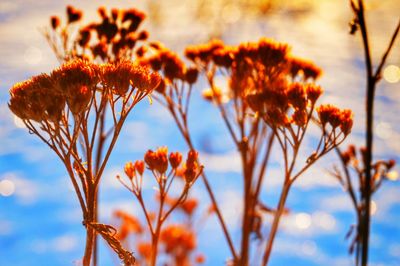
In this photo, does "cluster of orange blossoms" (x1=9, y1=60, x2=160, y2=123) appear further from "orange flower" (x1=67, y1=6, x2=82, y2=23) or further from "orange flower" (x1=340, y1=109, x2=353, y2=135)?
"orange flower" (x1=67, y1=6, x2=82, y2=23)

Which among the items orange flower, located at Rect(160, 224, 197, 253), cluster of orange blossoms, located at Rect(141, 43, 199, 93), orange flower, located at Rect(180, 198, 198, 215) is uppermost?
cluster of orange blossoms, located at Rect(141, 43, 199, 93)

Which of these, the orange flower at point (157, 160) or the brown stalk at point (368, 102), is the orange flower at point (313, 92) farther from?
the orange flower at point (157, 160)

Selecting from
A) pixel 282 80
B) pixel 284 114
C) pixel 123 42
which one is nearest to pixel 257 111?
pixel 284 114

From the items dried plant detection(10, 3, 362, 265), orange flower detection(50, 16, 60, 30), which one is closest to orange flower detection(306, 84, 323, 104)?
dried plant detection(10, 3, 362, 265)

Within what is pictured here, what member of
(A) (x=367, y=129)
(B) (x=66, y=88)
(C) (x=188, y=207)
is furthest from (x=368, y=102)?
(C) (x=188, y=207)

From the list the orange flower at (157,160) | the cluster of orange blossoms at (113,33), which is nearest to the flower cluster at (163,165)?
the orange flower at (157,160)

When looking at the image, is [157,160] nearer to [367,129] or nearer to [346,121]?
[346,121]

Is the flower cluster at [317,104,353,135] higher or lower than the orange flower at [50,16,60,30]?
lower
